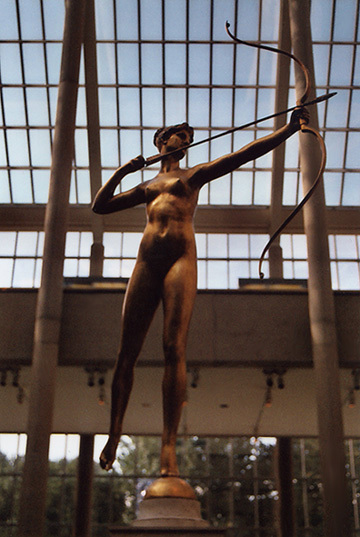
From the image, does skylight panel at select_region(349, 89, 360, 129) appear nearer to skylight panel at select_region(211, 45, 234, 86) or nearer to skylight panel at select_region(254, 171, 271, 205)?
skylight panel at select_region(254, 171, 271, 205)

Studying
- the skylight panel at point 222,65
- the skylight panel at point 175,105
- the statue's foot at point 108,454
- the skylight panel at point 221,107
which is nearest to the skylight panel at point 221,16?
the skylight panel at point 222,65

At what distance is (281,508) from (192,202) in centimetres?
2163

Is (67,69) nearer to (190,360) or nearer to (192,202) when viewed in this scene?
(190,360)

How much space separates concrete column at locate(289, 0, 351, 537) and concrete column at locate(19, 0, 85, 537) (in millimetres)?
6442

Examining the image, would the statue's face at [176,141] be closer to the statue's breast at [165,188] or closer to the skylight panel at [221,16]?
the statue's breast at [165,188]

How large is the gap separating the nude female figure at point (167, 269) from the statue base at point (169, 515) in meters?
0.18

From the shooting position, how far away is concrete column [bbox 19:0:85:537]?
47.9ft

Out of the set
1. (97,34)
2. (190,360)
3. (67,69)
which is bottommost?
(190,360)

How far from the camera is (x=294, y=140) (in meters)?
28.8

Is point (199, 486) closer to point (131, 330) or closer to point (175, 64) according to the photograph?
point (175, 64)

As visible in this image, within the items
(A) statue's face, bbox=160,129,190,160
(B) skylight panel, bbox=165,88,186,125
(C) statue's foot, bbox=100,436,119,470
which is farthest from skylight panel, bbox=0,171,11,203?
(C) statue's foot, bbox=100,436,119,470

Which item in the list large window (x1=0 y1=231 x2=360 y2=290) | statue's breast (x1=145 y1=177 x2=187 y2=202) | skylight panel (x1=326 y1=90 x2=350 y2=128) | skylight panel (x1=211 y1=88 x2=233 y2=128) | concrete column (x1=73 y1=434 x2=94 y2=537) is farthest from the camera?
large window (x1=0 y1=231 x2=360 y2=290)

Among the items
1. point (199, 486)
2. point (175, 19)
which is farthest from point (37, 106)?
point (199, 486)

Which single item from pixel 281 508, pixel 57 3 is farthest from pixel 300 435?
pixel 57 3
